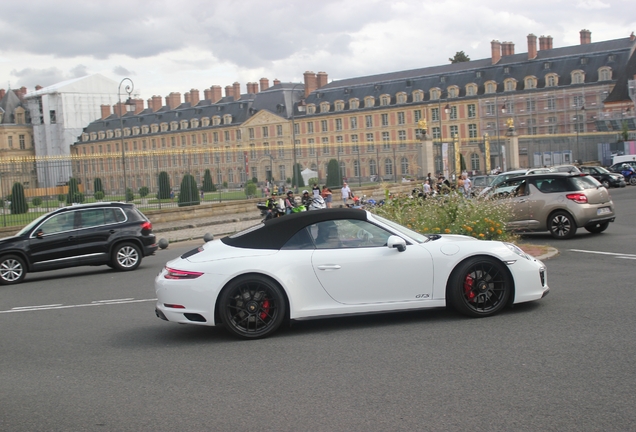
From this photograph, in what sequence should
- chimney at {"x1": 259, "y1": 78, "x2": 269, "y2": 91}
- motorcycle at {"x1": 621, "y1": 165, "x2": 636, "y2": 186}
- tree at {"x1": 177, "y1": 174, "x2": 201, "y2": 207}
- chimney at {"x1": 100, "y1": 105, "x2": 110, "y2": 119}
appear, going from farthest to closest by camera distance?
chimney at {"x1": 259, "y1": 78, "x2": 269, "y2": 91}, chimney at {"x1": 100, "y1": 105, "x2": 110, "y2": 119}, motorcycle at {"x1": 621, "y1": 165, "x2": 636, "y2": 186}, tree at {"x1": 177, "y1": 174, "x2": 201, "y2": 207}

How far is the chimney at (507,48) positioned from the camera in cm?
10025

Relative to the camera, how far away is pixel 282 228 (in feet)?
27.8

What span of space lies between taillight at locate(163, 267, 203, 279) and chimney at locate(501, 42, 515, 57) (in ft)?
322

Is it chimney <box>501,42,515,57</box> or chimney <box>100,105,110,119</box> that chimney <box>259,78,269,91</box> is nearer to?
chimney <box>100,105,110,119</box>

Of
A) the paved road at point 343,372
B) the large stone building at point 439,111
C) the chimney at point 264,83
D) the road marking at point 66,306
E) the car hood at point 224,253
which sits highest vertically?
the chimney at point 264,83

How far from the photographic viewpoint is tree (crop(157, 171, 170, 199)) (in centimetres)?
3322

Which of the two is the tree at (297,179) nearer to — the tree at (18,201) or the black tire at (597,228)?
the tree at (18,201)

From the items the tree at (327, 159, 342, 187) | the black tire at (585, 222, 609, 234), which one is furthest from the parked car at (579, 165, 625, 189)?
the black tire at (585, 222, 609, 234)

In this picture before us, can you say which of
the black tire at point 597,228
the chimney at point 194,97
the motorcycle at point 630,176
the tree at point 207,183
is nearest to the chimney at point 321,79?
the chimney at point 194,97

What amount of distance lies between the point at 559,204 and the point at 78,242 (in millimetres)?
11321

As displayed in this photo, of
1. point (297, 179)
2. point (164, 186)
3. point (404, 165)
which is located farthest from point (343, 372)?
point (404, 165)

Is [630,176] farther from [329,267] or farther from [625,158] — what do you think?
[329,267]

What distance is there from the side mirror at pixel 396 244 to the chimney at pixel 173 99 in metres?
114

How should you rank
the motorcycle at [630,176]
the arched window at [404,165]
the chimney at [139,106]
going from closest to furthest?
the arched window at [404,165]
the motorcycle at [630,176]
the chimney at [139,106]
